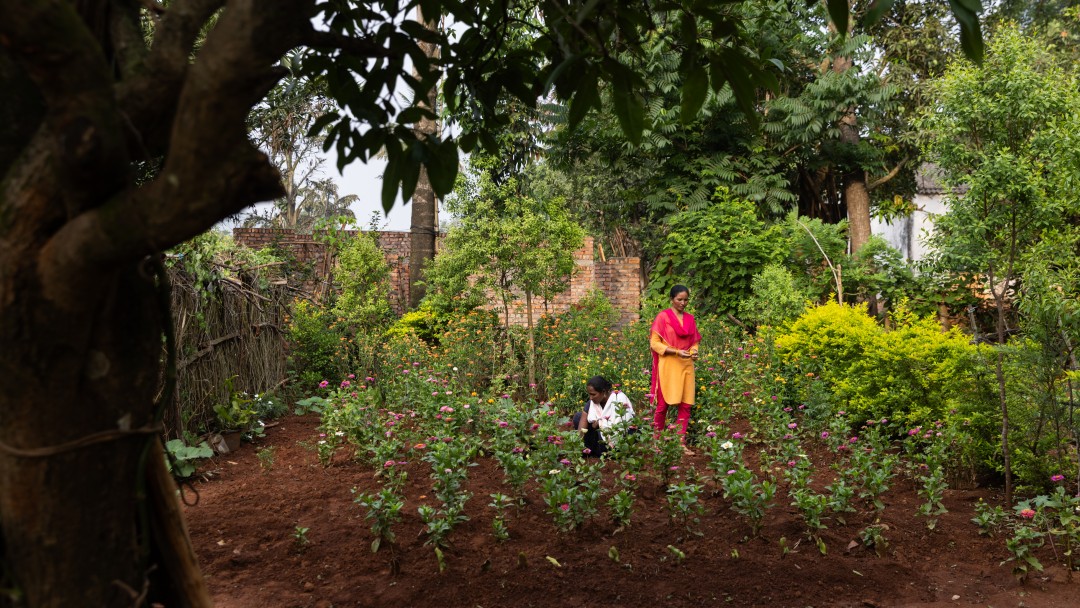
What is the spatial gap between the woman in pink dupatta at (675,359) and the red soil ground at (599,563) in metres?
1.71

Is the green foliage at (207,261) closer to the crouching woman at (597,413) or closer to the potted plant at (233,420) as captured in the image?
the potted plant at (233,420)

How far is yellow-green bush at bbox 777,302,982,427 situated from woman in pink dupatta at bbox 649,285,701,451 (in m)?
1.37

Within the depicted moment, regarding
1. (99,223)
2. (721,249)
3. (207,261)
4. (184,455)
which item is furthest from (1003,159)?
(721,249)

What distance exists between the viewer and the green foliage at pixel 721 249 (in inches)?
504

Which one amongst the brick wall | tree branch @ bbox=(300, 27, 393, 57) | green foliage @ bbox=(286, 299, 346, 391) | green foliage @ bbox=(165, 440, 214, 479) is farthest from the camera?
the brick wall

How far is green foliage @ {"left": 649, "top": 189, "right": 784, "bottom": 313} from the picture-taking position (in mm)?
12789

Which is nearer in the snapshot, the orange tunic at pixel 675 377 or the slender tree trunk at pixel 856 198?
the orange tunic at pixel 675 377

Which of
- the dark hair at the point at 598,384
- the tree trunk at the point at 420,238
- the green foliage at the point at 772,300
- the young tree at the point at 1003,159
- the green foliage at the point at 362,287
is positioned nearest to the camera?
the young tree at the point at 1003,159

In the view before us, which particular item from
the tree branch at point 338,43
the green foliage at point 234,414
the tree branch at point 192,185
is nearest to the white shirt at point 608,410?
the green foliage at point 234,414

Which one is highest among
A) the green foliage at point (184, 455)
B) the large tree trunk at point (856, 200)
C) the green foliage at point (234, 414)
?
the large tree trunk at point (856, 200)

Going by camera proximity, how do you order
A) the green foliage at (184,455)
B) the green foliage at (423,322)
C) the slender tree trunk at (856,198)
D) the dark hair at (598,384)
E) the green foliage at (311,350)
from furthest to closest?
the slender tree trunk at (856,198)
the green foliage at (423,322)
the green foliage at (311,350)
the dark hair at (598,384)
the green foliage at (184,455)

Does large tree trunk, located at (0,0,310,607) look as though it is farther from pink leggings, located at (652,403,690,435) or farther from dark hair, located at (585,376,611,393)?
pink leggings, located at (652,403,690,435)

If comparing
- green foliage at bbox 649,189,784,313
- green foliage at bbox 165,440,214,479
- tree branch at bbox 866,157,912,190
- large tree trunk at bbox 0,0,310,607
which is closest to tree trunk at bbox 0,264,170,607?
large tree trunk at bbox 0,0,310,607

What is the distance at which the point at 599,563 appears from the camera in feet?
14.3
